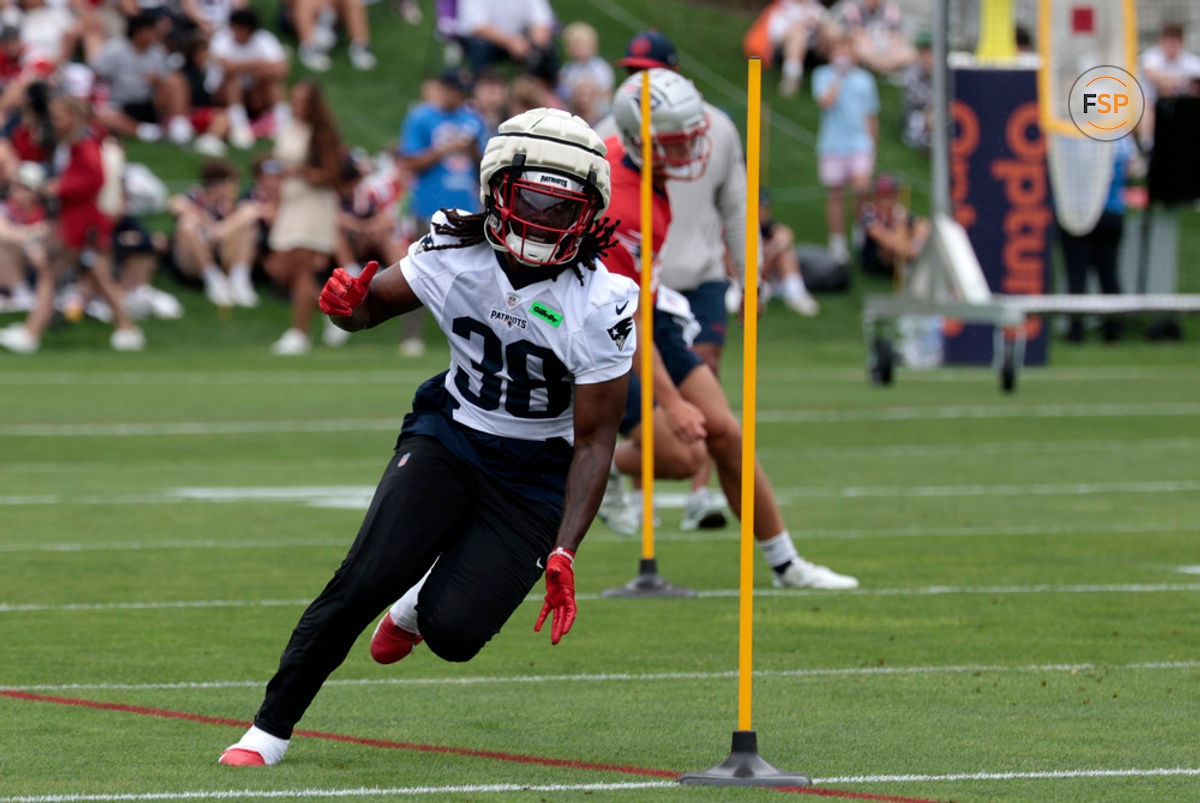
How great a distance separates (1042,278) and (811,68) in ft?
37.8

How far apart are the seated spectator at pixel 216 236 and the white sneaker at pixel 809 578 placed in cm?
1407

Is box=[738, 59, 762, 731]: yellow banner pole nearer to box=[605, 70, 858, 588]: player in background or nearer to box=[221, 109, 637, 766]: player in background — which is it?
box=[221, 109, 637, 766]: player in background

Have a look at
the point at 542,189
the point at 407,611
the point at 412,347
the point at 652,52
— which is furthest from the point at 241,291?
the point at 542,189

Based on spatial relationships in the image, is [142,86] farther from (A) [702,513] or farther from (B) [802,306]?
(A) [702,513]

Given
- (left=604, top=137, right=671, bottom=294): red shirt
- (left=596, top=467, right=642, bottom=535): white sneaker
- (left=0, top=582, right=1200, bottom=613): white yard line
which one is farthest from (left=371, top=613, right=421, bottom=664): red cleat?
(left=596, top=467, right=642, bottom=535): white sneaker

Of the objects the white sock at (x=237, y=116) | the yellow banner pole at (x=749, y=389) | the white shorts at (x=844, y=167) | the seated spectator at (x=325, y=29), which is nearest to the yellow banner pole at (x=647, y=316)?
the yellow banner pole at (x=749, y=389)

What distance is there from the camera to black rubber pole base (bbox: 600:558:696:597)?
8.91 m

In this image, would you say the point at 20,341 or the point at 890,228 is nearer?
the point at 20,341

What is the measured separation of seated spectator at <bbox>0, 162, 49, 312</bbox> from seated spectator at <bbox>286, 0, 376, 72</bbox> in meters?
6.41

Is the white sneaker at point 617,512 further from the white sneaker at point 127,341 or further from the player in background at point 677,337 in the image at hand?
the white sneaker at point 127,341

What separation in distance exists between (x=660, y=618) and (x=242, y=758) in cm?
292

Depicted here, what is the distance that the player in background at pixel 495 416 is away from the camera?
229 inches

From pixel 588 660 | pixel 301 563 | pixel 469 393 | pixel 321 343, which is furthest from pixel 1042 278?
pixel 469 393

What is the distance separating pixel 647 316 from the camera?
27.9ft
